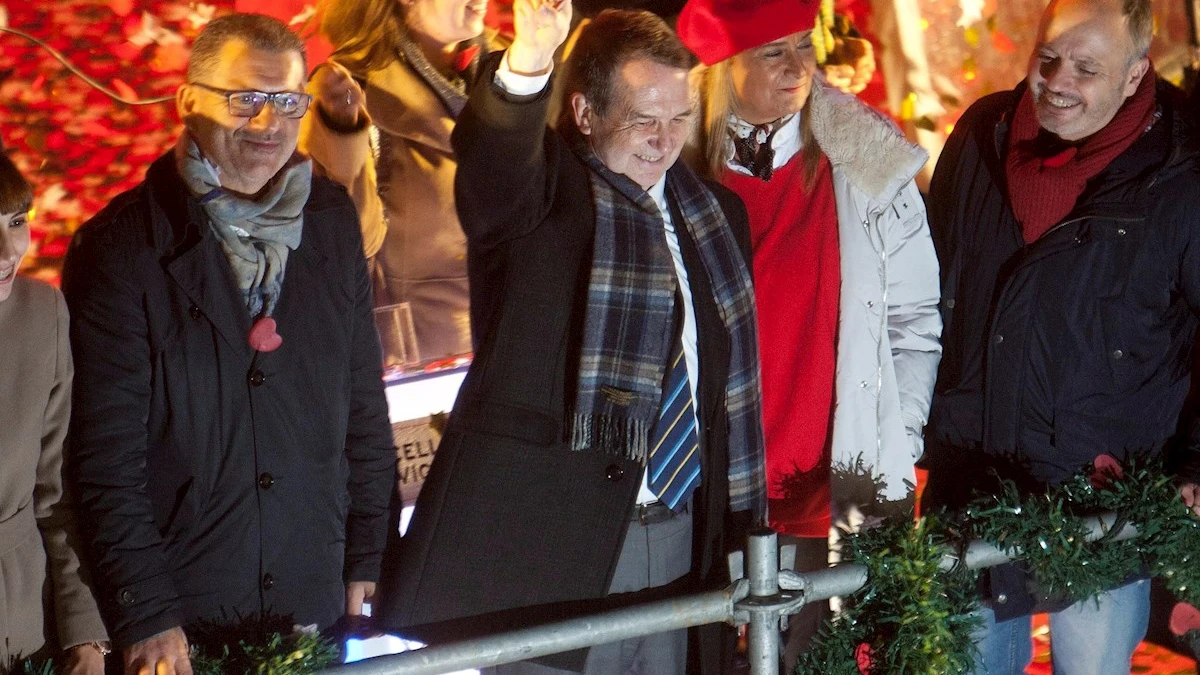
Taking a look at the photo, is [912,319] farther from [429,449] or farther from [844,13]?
[844,13]

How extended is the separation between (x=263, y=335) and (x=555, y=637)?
32.7 inches

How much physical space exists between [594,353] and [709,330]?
30 centimetres

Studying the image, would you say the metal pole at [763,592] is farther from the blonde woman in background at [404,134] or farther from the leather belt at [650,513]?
the blonde woman in background at [404,134]

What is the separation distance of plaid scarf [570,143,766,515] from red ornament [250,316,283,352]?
61 cm

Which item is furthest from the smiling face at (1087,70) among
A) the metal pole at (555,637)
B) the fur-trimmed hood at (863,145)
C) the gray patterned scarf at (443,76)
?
the metal pole at (555,637)

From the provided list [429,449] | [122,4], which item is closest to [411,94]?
[122,4]

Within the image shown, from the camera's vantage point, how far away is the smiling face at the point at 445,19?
141 inches

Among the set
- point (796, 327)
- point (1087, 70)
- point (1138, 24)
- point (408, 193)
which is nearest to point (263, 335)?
point (408, 193)

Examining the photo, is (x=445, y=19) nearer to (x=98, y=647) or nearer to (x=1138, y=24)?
(x=1138, y=24)

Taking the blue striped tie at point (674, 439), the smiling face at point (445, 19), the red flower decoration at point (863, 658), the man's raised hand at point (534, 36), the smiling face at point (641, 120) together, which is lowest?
the red flower decoration at point (863, 658)

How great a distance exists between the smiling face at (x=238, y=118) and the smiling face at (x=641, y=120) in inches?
25.6

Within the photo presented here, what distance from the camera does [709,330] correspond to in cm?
295

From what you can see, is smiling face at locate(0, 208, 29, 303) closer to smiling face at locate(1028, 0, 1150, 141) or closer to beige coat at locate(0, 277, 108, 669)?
beige coat at locate(0, 277, 108, 669)

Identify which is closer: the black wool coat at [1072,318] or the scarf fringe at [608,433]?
the scarf fringe at [608,433]
